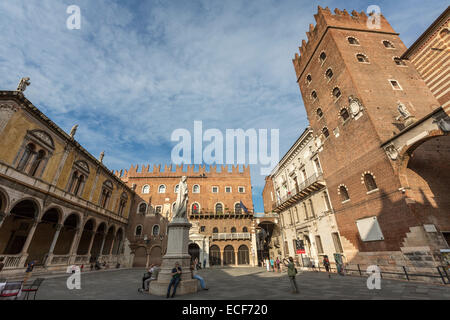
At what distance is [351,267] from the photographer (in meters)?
13.8

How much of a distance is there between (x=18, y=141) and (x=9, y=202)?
4069mm

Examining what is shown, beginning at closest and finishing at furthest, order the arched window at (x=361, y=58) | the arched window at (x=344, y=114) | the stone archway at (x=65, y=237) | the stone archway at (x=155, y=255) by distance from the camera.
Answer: the arched window at (x=344, y=114) < the arched window at (x=361, y=58) < the stone archway at (x=65, y=237) < the stone archway at (x=155, y=255)

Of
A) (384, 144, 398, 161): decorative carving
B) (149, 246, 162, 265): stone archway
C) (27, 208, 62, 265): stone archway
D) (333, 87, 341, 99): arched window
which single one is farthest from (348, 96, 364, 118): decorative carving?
(149, 246, 162, 265): stone archway

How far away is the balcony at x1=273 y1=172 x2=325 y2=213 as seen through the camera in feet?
59.4

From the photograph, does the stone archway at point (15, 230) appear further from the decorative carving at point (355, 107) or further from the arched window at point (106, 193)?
the decorative carving at point (355, 107)

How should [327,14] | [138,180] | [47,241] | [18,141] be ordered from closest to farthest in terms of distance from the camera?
[18,141], [47,241], [327,14], [138,180]

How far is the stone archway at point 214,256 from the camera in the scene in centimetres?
2664

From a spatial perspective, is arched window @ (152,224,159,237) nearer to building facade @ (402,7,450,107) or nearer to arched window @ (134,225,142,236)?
arched window @ (134,225,142,236)

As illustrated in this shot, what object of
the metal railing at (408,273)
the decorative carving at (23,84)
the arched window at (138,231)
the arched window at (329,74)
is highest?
the arched window at (329,74)

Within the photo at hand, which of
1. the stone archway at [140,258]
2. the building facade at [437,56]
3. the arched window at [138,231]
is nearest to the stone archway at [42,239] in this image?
the arched window at [138,231]

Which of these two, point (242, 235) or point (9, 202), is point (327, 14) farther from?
point (9, 202)

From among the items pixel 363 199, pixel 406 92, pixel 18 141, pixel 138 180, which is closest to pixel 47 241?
pixel 18 141

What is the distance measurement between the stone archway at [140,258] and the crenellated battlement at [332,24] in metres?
31.7

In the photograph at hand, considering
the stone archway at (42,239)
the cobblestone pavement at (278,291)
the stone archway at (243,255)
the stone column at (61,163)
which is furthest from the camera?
the stone archway at (243,255)
